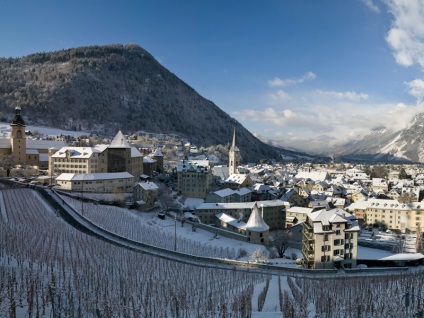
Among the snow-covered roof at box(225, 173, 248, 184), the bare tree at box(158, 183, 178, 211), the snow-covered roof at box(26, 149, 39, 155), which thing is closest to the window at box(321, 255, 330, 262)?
the bare tree at box(158, 183, 178, 211)

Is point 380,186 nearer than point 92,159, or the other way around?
point 92,159

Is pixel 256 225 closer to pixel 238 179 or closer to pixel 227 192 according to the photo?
pixel 227 192

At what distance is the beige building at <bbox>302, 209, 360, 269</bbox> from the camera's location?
44356mm

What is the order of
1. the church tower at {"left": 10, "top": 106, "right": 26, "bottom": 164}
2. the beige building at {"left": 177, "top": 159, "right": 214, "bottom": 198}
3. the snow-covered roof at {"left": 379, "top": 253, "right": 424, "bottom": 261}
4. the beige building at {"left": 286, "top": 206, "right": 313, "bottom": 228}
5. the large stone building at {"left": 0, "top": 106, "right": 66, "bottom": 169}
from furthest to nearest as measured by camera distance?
the beige building at {"left": 177, "top": 159, "right": 214, "bottom": 198}
the large stone building at {"left": 0, "top": 106, "right": 66, "bottom": 169}
the church tower at {"left": 10, "top": 106, "right": 26, "bottom": 164}
the beige building at {"left": 286, "top": 206, "right": 313, "bottom": 228}
the snow-covered roof at {"left": 379, "top": 253, "right": 424, "bottom": 261}

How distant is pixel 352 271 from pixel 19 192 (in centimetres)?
5135

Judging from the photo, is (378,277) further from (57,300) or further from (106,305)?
(57,300)

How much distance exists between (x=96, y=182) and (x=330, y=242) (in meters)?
43.1

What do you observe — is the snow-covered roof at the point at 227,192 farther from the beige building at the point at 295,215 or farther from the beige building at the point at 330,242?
the beige building at the point at 330,242

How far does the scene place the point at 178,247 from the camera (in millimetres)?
48625

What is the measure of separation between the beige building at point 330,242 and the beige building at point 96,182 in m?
37.9

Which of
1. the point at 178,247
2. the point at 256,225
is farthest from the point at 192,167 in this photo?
the point at 178,247

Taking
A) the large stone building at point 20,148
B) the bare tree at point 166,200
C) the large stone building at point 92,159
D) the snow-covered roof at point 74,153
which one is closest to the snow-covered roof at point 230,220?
the bare tree at point 166,200

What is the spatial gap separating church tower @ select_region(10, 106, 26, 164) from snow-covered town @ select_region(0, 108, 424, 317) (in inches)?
9.4

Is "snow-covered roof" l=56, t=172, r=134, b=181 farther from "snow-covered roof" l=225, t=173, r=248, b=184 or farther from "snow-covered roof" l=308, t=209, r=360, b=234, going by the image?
"snow-covered roof" l=308, t=209, r=360, b=234
